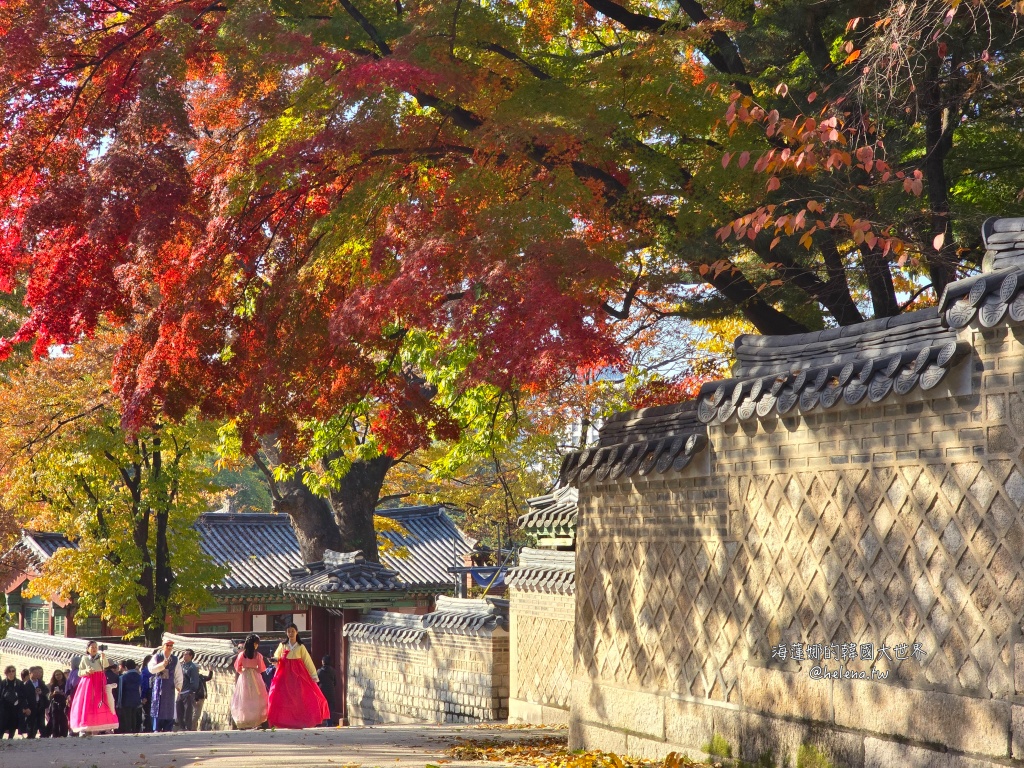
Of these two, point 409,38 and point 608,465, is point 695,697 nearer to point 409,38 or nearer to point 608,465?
point 608,465

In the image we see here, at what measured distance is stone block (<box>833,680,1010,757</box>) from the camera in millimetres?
6230

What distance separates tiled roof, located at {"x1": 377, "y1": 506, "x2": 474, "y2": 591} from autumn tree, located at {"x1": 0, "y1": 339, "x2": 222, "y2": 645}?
387 inches

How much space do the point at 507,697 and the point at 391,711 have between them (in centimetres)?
358

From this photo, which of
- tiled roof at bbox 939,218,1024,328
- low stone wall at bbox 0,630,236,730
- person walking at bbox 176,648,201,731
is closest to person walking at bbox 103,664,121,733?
person walking at bbox 176,648,201,731

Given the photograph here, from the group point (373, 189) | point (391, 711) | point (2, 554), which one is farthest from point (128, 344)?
point (2, 554)

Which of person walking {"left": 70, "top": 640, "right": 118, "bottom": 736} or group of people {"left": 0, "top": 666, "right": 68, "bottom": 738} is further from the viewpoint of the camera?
group of people {"left": 0, "top": 666, "right": 68, "bottom": 738}

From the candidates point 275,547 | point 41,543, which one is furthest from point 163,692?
point 275,547

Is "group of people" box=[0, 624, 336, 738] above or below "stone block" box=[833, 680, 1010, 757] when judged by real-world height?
below

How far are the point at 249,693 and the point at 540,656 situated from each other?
3.90m

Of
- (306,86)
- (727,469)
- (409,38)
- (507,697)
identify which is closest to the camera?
(727,469)

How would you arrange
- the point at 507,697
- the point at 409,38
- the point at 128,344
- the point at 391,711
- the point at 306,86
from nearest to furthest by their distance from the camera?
the point at 409,38
the point at 306,86
the point at 128,344
the point at 507,697
the point at 391,711

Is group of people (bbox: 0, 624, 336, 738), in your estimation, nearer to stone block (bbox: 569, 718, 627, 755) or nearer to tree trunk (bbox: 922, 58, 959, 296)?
stone block (bbox: 569, 718, 627, 755)

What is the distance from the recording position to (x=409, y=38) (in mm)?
9273

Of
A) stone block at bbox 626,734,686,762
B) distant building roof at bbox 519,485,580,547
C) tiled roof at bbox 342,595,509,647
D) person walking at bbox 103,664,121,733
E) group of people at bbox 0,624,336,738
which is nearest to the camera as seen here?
stone block at bbox 626,734,686,762
